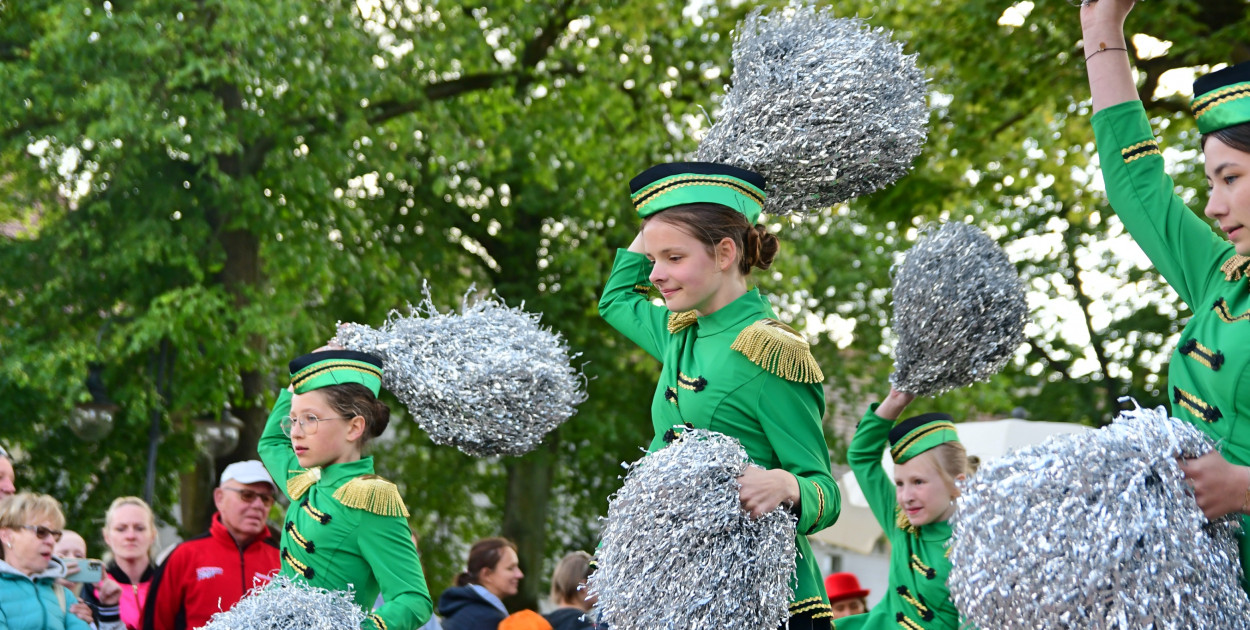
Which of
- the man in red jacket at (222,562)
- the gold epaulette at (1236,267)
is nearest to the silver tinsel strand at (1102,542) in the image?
the gold epaulette at (1236,267)

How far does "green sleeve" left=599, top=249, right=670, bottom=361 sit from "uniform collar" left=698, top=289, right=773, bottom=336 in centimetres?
30

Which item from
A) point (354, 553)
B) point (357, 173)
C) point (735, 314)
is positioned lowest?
point (354, 553)

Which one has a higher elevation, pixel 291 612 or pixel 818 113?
pixel 818 113

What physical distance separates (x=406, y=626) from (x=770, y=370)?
141cm

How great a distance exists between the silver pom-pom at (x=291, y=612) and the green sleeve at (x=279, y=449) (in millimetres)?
780

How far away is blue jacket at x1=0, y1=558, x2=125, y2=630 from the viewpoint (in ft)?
17.1

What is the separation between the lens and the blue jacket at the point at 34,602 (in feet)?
17.1

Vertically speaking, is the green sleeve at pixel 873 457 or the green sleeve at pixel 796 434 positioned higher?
the green sleeve at pixel 873 457

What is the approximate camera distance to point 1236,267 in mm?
2475

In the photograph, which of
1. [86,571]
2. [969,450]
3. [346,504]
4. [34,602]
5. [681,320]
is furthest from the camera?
[969,450]

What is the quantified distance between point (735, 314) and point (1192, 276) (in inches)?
40.1

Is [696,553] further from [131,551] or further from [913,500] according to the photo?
[131,551]

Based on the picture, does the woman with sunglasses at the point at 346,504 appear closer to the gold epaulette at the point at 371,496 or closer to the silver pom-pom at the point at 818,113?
the gold epaulette at the point at 371,496

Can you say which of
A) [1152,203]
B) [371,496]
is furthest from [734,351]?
[371,496]
